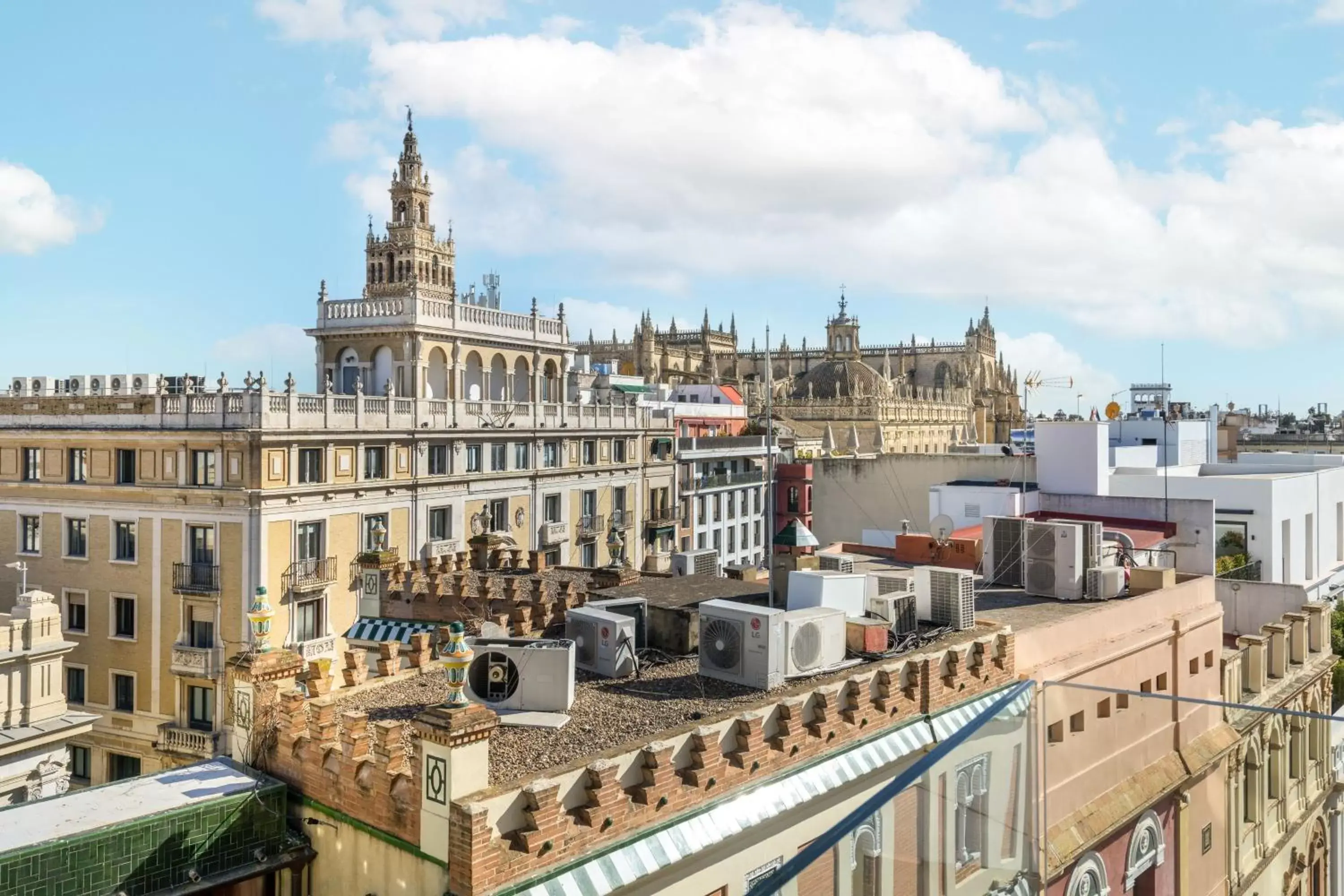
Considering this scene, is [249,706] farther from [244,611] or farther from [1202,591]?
[244,611]

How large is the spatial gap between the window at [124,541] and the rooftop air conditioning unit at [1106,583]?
27.9m

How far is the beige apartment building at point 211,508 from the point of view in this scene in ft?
102

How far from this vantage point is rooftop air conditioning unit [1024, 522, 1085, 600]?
59.9ft

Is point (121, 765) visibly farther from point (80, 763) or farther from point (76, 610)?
point (76, 610)

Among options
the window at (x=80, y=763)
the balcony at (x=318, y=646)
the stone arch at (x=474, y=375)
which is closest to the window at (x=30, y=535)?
the window at (x=80, y=763)

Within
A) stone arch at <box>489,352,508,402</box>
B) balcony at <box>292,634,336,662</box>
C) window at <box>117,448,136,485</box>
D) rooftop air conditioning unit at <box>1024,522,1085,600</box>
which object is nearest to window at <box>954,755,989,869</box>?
rooftop air conditioning unit at <box>1024,522,1085,600</box>

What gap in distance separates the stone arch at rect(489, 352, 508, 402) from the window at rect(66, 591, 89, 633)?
18750 millimetres

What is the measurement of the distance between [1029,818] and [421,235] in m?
68.8

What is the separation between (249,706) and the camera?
11000mm

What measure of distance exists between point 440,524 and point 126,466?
34.8ft

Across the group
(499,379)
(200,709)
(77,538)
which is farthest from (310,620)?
(499,379)

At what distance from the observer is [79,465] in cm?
3422

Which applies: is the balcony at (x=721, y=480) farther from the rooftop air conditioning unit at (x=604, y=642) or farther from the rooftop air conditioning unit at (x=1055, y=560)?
the rooftop air conditioning unit at (x=604, y=642)

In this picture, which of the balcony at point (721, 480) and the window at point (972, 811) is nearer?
the window at point (972, 811)
